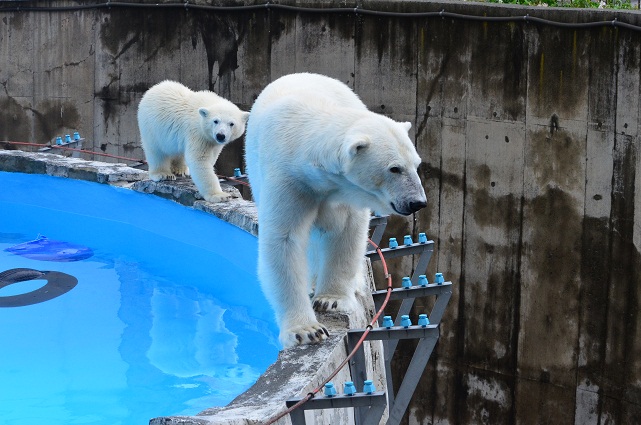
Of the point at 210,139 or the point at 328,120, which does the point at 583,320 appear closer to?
the point at 210,139

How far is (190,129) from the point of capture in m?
6.57

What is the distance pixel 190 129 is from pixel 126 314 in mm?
1383

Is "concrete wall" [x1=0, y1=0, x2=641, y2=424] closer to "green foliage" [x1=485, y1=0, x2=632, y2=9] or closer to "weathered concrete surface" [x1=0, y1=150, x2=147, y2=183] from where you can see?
"green foliage" [x1=485, y1=0, x2=632, y2=9]

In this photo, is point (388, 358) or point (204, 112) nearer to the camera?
point (388, 358)

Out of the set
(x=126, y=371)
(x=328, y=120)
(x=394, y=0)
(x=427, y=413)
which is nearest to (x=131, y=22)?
(x=394, y=0)

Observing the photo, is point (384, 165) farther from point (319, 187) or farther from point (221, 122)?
point (221, 122)

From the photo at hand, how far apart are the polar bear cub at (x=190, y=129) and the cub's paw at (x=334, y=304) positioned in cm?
230

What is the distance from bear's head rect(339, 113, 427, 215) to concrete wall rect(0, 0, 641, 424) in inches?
153

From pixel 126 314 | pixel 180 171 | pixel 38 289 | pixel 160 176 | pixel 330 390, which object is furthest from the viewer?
pixel 180 171

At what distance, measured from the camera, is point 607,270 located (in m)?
7.26

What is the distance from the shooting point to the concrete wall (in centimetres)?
712

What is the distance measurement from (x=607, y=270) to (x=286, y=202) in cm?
415

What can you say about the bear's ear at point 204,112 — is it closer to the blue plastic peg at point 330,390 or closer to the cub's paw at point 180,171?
the cub's paw at point 180,171

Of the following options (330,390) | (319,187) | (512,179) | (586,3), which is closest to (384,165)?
(319,187)
